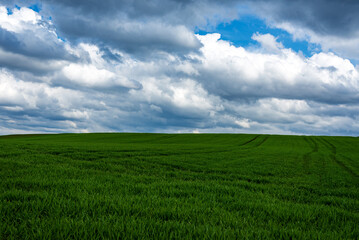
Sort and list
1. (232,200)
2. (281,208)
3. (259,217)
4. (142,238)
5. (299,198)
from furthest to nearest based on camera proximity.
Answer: (299,198) < (232,200) < (281,208) < (259,217) < (142,238)

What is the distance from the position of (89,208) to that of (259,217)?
434cm

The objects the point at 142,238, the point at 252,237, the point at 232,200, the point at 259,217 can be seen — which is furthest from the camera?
the point at 232,200

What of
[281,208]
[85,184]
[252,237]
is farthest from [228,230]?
[85,184]

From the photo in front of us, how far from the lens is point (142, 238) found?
421 centimetres

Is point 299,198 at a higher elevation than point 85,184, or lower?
lower

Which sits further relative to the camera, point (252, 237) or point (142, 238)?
point (252, 237)

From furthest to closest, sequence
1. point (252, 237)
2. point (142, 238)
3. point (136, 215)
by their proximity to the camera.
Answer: point (136, 215) → point (252, 237) → point (142, 238)

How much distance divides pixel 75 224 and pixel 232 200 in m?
4.96

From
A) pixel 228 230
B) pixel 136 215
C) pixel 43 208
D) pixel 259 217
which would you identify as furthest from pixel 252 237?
pixel 43 208

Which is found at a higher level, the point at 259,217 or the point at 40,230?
the point at 40,230

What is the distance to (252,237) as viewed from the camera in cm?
458

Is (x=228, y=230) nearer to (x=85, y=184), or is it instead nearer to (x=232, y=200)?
(x=232, y=200)

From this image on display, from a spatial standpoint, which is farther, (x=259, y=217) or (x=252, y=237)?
(x=259, y=217)

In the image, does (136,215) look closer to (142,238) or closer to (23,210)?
(142,238)
